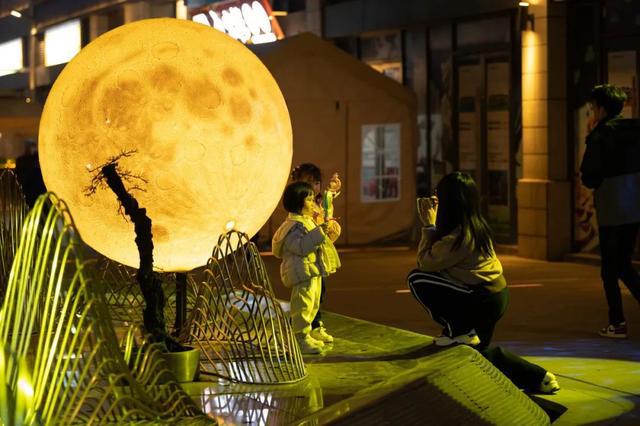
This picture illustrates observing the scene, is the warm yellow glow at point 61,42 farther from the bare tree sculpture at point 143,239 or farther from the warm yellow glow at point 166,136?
the bare tree sculpture at point 143,239

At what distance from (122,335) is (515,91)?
32.1ft

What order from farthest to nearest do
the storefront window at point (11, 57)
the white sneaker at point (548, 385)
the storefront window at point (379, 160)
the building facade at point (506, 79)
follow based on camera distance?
the storefront window at point (11, 57)
the storefront window at point (379, 160)
the building facade at point (506, 79)
the white sneaker at point (548, 385)

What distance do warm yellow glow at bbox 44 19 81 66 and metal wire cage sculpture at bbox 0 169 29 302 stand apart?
2828cm

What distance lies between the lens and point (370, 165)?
19.9 meters

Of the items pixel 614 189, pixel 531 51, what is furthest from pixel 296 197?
pixel 531 51


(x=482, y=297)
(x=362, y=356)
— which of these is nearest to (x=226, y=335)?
(x=362, y=356)

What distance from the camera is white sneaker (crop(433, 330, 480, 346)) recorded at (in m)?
9.02

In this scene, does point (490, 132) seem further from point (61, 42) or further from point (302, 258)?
point (61, 42)

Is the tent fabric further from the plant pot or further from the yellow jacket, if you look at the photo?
the plant pot

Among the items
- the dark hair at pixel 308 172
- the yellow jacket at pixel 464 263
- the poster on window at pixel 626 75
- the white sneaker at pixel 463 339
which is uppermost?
the poster on window at pixel 626 75

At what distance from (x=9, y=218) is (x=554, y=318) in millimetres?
4972

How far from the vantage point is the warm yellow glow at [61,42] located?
128 feet

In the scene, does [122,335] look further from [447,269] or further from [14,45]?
[14,45]

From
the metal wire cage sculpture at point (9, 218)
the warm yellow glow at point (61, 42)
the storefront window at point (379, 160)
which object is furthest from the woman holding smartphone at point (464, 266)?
the warm yellow glow at point (61, 42)
